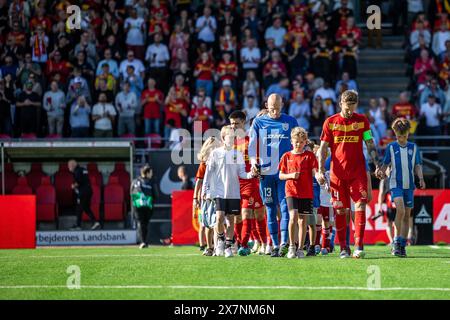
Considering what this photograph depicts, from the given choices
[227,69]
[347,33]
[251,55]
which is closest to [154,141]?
[227,69]

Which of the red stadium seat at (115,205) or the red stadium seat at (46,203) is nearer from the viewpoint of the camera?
the red stadium seat at (46,203)

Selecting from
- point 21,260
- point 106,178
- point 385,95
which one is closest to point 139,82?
point 106,178

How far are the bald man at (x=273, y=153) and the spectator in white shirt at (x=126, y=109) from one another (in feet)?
39.2

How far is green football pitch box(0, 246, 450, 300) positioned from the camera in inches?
415

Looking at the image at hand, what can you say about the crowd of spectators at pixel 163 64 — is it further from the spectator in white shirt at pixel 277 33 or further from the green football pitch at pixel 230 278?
the green football pitch at pixel 230 278

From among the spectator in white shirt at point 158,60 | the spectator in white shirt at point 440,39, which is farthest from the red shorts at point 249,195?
the spectator in white shirt at point 440,39

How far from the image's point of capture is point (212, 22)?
28.5 meters

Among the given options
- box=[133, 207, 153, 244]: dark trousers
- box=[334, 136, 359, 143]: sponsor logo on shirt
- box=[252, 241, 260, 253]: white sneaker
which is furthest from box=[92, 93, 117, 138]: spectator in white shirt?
box=[334, 136, 359, 143]: sponsor logo on shirt

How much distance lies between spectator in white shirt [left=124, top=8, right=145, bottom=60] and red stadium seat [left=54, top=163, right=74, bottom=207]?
177 inches

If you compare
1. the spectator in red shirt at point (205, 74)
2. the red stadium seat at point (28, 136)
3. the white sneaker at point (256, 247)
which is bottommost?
the white sneaker at point (256, 247)

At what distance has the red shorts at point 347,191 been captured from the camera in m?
14.3

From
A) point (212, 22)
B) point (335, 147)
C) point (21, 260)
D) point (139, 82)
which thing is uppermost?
point (212, 22)
